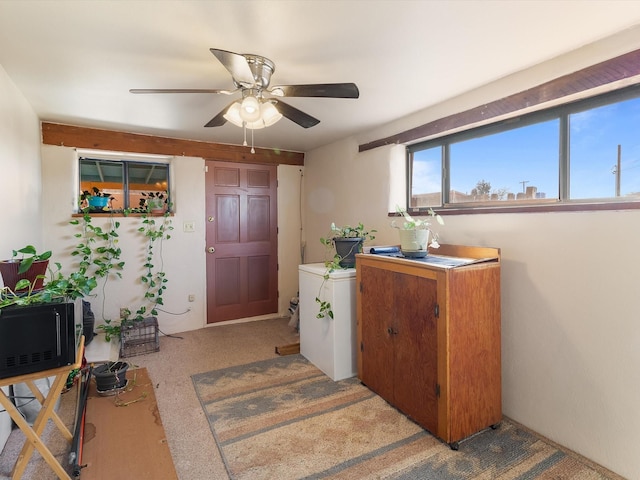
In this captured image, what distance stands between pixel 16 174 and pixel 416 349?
2.91 meters

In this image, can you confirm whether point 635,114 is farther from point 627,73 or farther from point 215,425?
point 215,425

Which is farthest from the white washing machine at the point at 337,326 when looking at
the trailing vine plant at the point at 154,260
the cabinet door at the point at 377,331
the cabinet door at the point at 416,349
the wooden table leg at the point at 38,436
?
the trailing vine plant at the point at 154,260

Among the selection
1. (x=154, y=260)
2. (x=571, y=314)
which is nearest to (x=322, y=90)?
(x=571, y=314)

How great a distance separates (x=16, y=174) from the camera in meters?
2.28

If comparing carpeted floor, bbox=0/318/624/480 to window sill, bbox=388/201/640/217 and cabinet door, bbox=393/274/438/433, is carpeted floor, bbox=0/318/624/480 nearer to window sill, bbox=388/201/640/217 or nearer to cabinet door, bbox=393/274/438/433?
cabinet door, bbox=393/274/438/433

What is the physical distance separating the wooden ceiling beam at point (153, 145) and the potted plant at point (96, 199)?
474 mm

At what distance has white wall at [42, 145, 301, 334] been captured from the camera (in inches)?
130

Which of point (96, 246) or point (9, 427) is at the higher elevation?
point (96, 246)

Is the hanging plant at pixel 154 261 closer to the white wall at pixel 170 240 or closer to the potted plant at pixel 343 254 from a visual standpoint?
the white wall at pixel 170 240

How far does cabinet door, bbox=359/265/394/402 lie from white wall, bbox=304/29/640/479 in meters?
0.69

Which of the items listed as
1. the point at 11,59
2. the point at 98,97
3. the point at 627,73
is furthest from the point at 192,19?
the point at 627,73

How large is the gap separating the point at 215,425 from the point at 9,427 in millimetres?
1185

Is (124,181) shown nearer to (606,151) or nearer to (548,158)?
(548,158)

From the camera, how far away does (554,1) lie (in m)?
1.42
